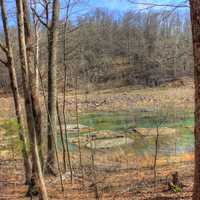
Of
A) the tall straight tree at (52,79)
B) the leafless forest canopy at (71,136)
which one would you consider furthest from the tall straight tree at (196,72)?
the tall straight tree at (52,79)

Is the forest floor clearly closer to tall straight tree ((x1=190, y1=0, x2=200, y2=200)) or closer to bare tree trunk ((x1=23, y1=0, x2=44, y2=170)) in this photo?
bare tree trunk ((x1=23, y1=0, x2=44, y2=170))

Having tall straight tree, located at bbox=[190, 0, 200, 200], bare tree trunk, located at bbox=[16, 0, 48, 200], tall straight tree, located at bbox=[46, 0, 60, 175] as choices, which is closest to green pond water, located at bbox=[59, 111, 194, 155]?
tall straight tree, located at bbox=[46, 0, 60, 175]

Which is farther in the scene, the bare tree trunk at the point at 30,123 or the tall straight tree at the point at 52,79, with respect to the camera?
the tall straight tree at the point at 52,79

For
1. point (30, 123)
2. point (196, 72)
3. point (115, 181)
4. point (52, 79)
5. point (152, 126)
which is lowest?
point (152, 126)

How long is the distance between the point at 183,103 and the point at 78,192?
24.4 metres

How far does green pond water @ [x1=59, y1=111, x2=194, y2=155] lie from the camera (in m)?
15.0

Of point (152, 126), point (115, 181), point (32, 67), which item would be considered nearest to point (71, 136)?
point (152, 126)

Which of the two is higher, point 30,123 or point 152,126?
point 30,123

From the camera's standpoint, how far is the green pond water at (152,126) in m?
15.0

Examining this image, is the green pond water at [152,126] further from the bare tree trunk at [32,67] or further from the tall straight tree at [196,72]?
the tall straight tree at [196,72]

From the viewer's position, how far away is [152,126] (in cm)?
2048

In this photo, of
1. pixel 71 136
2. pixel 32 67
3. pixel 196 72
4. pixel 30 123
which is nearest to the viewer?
pixel 196 72

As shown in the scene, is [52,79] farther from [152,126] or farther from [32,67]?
[152,126]

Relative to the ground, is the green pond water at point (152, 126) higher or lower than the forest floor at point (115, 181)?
lower
